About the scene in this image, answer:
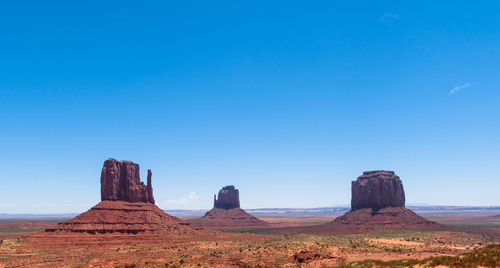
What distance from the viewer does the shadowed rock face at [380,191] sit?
449 ft

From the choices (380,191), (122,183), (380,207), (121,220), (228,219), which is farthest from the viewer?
(228,219)

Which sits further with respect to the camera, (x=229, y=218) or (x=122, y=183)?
(x=229, y=218)

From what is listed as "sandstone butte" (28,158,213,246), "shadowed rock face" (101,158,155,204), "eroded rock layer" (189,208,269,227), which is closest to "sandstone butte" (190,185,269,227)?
"eroded rock layer" (189,208,269,227)

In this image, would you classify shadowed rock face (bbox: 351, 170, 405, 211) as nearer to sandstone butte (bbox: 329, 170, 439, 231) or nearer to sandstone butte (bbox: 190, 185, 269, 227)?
sandstone butte (bbox: 329, 170, 439, 231)

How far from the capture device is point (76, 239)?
74750 mm

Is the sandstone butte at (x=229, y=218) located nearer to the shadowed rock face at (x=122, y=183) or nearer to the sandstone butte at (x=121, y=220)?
the sandstone butte at (x=121, y=220)

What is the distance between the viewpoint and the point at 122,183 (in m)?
93.9

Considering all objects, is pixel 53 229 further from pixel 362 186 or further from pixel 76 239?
pixel 362 186

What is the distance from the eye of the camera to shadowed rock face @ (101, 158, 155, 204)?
9156 cm

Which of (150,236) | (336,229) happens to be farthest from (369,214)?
(150,236)

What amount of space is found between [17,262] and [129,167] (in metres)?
43.8

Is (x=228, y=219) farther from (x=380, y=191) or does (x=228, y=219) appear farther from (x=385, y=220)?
(x=385, y=220)

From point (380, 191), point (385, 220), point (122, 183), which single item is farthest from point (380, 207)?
point (122, 183)

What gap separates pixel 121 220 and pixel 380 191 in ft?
305
